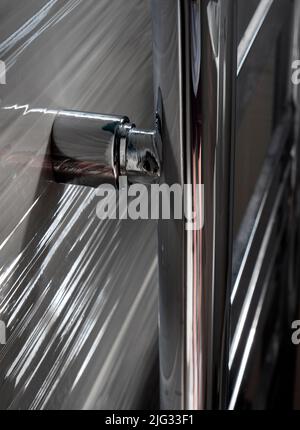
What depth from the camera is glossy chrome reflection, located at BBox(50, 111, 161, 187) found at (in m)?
0.31

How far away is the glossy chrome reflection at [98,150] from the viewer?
0.31 metres

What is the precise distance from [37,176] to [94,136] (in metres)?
0.03

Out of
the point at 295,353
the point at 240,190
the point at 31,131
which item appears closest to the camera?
the point at 31,131

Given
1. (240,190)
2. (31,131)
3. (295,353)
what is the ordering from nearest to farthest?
(31,131), (240,190), (295,353)

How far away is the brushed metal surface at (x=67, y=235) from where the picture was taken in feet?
0.99

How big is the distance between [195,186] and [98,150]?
0.05m

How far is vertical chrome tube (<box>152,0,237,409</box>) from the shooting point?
0.89 ft

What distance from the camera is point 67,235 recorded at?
1.18 ft

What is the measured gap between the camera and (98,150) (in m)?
0.32

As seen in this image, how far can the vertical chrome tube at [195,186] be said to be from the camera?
0.27m

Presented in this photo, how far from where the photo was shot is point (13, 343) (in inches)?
12.5

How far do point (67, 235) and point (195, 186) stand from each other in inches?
3.5
